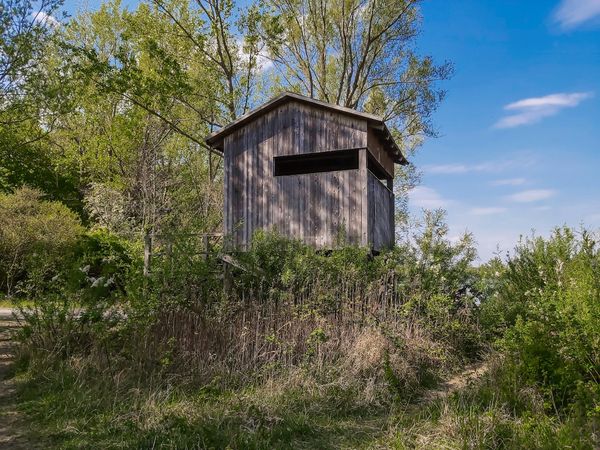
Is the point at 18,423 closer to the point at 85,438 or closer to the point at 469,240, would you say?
the point at 85,438

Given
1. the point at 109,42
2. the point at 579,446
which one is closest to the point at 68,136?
the point at 109,42

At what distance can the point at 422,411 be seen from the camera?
573 cm

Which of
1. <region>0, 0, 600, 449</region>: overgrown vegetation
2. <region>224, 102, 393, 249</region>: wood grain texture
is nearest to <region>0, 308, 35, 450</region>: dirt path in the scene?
<region>0, 0, 600, 449</region>: overgrown vegetation

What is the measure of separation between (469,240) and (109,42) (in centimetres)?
2601

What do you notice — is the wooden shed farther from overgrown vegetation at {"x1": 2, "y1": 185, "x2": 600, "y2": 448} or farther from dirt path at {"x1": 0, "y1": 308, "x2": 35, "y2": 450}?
dirt path at {"x1": 0, "y1": 308, "x2": 35, "y2": 450}

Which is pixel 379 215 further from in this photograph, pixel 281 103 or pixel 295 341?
pixel 295 341

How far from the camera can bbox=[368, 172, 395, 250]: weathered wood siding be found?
13516 mm

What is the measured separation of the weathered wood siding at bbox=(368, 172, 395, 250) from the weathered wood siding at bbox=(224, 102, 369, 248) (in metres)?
0.60

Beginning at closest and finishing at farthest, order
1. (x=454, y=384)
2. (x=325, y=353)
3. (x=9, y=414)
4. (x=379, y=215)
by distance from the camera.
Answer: (x=9, y=414)
(x=325, y=353)
(x=454, y=384)
(x=379, y=215)

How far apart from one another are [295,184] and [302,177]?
0.28 m

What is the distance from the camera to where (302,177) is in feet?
44.6

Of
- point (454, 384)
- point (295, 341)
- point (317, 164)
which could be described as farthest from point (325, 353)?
point (317, 164)

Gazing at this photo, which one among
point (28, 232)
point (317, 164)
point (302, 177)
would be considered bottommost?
point (28, 232)

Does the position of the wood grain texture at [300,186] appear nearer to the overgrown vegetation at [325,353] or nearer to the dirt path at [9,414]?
the overgrown vegetation at [325,353]
